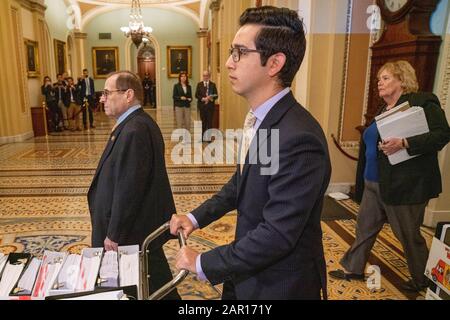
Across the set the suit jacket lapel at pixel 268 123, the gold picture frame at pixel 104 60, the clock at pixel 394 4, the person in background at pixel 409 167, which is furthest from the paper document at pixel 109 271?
the gold picture frame at pixel 104 60

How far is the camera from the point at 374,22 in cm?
471

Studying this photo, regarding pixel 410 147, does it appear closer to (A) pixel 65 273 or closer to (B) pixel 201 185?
(A) pixel 65 273

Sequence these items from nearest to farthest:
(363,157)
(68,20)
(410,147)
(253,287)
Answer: (253,287) < (410,147) < (363,157) < (68,20)

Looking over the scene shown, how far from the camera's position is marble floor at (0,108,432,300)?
2.89m

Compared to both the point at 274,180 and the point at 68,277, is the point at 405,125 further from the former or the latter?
the point at 68,277

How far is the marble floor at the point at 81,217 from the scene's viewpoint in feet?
9.50

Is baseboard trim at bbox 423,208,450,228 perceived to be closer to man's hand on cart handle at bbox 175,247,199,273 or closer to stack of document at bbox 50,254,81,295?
man's hand on cart handle at bbox 175,247,199,273

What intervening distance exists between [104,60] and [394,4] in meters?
17.1

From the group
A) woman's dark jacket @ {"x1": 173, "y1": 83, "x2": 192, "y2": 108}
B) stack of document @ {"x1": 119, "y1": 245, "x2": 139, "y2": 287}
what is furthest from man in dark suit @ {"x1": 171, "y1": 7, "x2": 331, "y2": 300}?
woman's dark jacket @ {"x1": 173, "y1": 83, "x2": 192, "y2": 108}

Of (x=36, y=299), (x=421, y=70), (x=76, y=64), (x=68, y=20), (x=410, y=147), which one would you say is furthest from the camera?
(x=76, y=64)

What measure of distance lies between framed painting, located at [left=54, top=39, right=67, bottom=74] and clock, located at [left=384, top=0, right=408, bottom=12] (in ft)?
41.4

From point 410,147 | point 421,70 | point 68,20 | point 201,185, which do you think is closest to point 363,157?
point 410,147

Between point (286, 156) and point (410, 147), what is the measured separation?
1774mm

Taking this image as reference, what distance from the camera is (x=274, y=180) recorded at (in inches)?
43.4
